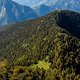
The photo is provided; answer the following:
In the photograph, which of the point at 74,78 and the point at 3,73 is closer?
the point at 3,73

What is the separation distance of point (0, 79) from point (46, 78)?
1575 inches

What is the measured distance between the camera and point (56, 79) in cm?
19850

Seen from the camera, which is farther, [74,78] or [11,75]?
[74,78]

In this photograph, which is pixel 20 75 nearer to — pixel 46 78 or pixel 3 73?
pixel 3 73

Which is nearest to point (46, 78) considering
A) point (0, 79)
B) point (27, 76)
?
point (27, 76)

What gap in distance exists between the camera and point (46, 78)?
19975 cm

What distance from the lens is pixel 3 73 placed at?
17700 cm

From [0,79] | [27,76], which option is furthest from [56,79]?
[0,79]

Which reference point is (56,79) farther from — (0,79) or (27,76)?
(0,79)

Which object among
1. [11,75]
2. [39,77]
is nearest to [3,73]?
[11,75]

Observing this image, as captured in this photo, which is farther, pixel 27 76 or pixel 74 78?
pixel 74 78

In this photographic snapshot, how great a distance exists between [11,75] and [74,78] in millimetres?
43385

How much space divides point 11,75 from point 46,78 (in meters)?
30.2

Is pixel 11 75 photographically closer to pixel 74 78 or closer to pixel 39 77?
pixel 39 77
